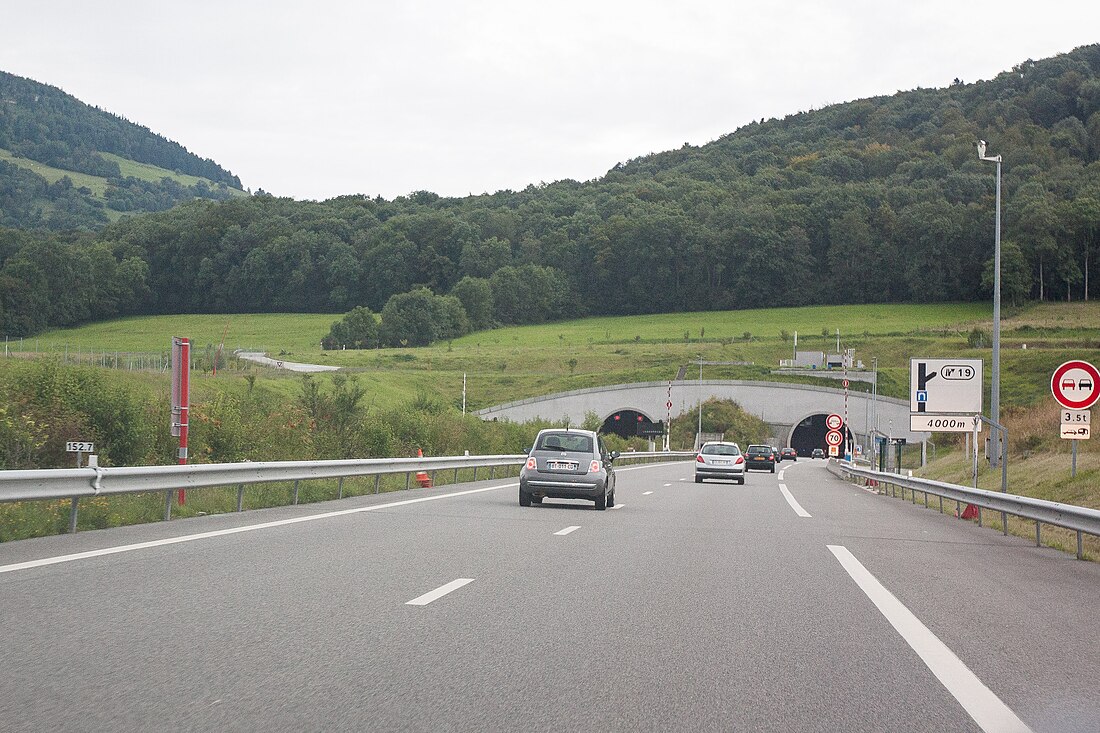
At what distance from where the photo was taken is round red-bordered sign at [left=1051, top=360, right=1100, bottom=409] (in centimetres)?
1995

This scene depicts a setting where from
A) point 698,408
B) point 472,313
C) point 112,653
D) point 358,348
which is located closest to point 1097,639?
point 112,653

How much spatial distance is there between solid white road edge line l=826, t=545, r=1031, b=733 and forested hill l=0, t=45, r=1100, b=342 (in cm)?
12910

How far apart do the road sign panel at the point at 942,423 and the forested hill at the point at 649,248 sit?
107777 millimetres

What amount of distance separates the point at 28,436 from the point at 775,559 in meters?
10.8

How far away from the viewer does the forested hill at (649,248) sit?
138750 mm

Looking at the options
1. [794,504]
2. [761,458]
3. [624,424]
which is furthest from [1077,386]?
[624,424]

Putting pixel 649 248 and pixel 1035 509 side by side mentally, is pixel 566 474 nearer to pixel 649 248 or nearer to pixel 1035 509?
pixel 1035 509

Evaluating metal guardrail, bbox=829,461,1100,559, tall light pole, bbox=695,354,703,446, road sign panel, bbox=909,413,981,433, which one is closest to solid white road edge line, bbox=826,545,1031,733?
metal guardrail, bbox=829,461,1100,559

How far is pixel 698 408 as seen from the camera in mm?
97688

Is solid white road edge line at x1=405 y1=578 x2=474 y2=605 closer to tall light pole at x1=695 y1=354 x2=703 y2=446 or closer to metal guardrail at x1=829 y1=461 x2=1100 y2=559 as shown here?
metal guardrail at x1=829 y1=461 x2=1100 y2=559

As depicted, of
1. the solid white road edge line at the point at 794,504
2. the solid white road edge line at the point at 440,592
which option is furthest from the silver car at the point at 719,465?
the solid white road edge line at the point at 440,592

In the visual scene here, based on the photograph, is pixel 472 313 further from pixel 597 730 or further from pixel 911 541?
pixel 597 730

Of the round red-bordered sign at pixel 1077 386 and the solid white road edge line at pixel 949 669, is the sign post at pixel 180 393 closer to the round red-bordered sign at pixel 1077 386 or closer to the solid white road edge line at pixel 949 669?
the solid white road edge line at pixel 949 669

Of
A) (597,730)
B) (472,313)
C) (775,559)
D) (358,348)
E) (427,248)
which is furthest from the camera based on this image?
(427,248)
